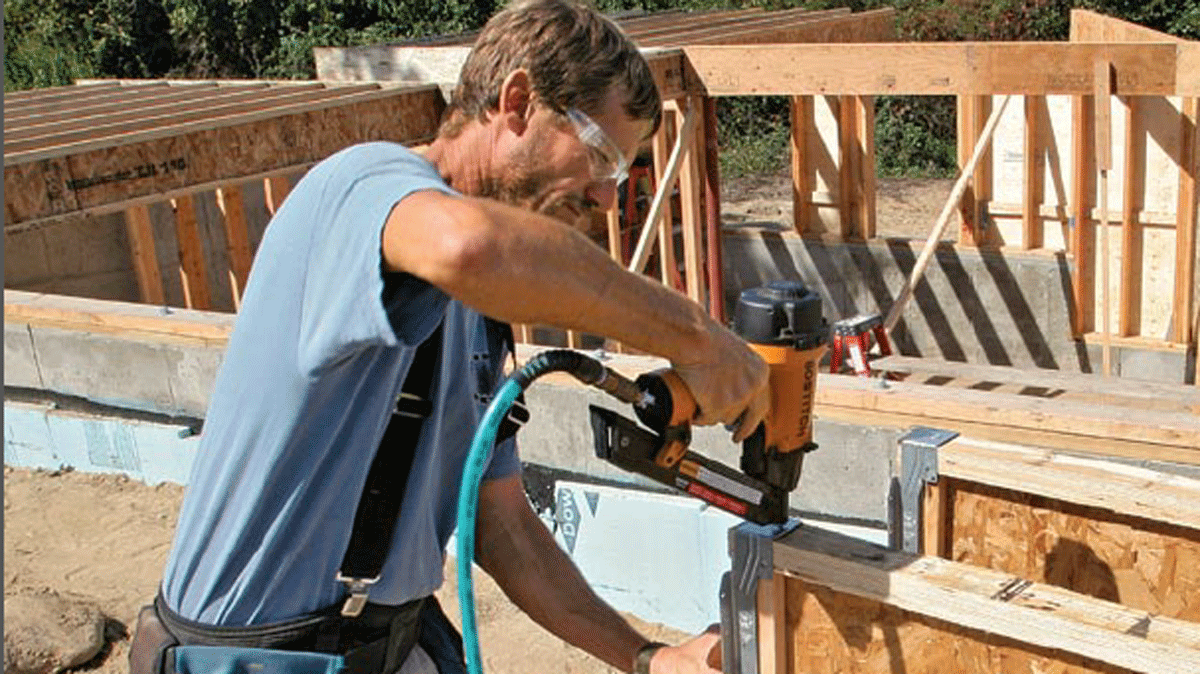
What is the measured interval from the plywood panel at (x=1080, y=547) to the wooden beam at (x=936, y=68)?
423 centimetres

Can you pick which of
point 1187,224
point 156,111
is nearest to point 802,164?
point 1187,224

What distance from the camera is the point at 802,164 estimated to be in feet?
32.4

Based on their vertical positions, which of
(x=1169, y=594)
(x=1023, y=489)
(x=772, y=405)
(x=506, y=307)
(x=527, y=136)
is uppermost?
(x=527, y=136)

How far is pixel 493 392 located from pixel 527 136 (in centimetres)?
51

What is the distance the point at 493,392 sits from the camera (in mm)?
2186

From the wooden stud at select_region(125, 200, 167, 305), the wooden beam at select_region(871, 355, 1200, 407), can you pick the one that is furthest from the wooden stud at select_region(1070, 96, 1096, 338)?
the wooden stud at select_region(125, 200, 167, 305)

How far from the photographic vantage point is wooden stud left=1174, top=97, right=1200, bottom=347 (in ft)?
25.8

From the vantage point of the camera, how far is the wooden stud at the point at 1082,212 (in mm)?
8328

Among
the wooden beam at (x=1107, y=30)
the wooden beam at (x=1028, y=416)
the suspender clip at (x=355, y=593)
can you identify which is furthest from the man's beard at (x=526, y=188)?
the wooden beam at (x=1107, y=30)

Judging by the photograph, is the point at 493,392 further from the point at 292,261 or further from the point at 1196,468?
the point at 1196,468

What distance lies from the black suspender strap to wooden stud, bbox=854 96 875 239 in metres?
7.83

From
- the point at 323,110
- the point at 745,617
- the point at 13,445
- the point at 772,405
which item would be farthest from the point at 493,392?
the point at 13,445

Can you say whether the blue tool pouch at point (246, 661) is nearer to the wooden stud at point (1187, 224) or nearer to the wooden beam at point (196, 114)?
the wooden beam at point (196, 114)

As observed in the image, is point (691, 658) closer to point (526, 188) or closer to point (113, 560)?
point (526, 188)
